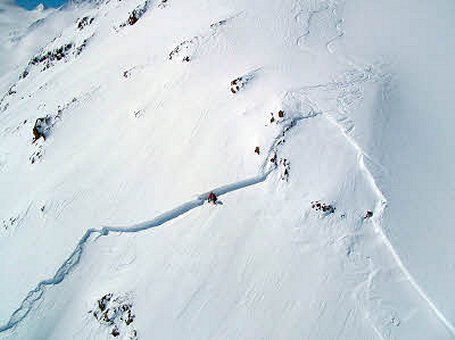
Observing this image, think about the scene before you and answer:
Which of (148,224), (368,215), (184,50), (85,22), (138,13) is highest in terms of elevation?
(138,13)

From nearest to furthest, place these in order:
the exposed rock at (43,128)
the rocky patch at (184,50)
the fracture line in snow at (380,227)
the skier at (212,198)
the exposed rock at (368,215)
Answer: the fracture line in snow at (380,227), the exposed rock at (368,215), the skier at (212,198), the rocky patch at (184,50), the exposed rock at (43,128)

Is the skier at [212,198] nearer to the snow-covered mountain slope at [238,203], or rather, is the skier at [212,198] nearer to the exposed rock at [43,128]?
the snow-covered mountain slope at [238,203]

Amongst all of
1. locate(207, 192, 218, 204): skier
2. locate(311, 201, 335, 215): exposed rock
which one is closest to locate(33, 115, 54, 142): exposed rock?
locate(207, 192, 218, 204): skier

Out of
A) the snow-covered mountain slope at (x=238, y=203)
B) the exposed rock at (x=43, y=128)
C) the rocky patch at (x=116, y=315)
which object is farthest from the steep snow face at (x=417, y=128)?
the exposed rock at (x=43, y=128)

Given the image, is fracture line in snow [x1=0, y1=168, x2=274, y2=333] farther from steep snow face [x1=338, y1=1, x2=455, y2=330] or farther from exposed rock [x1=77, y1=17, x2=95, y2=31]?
exposed rock [x1=77, y1=17, x2=95, y2=31]

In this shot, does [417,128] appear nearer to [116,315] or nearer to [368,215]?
[368,215]

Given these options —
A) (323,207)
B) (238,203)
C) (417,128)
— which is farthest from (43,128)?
(417,128)

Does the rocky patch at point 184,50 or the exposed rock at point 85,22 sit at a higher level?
the rocky patch at point 184,50
